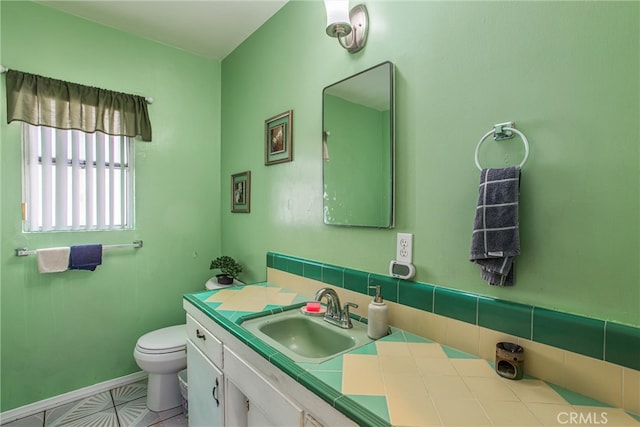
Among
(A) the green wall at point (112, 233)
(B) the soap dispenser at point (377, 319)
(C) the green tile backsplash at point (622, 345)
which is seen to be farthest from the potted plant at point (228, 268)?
(C) the green tile backsplash at point (622, 345)

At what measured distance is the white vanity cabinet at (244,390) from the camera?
0.91m

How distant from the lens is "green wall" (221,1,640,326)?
79 centimetres

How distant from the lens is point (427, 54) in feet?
3.94

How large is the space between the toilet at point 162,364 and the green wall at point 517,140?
45.1 inches

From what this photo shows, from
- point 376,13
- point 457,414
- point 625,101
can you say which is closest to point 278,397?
point 457,414

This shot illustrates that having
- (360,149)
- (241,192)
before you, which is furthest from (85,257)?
(360,149)

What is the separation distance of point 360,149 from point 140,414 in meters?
2.15

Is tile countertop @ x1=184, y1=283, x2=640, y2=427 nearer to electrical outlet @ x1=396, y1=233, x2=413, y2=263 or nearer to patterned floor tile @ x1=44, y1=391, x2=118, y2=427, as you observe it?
electrical outlet @ x1=396, y1=233, x2=413, y2=263

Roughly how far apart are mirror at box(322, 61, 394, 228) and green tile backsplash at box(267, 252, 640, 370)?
0.89 ft

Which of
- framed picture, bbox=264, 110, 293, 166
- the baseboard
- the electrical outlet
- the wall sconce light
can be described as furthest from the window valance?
the electrical outlet

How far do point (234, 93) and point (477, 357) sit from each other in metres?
2.41

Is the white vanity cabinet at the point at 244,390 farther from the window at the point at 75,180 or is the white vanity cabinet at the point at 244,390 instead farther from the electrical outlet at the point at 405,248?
the window at the point at 75,180

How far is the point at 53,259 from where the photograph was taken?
1955mm

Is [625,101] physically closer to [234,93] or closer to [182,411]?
[234,93]
